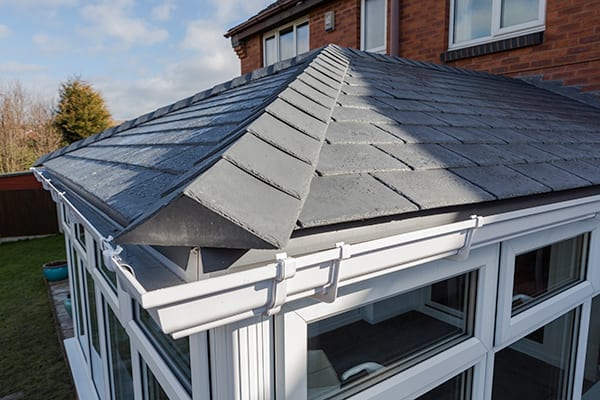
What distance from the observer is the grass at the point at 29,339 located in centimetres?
562

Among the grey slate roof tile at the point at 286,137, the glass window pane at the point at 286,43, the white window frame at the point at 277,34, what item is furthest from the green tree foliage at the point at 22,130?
the grey slate roof tile at the point at 286,137

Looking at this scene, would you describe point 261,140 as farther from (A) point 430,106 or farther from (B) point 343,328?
(A) point 430,106

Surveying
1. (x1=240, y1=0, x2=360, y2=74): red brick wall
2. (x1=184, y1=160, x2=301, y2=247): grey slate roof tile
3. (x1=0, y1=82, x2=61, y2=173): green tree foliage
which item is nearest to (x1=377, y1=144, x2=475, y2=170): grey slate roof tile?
(x1=184, y1=160, x2=301, y2=247): grey slate roof tile

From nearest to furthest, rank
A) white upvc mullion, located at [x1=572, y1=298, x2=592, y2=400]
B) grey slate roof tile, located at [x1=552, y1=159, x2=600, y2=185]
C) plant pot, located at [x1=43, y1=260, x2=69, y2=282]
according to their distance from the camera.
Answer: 1. grey slate roof tile, located at [x1=552, y1=159, x2=600, y2=185]
2. white upvc mullion, located at [x1=572, y1=298, x2=592, y2=400]
3. plant pot, located at [x1=43, y1=260, x2=69, y2=282]

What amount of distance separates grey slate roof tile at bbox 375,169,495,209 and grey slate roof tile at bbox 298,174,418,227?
7 cm

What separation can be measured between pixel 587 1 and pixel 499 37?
3.77ft

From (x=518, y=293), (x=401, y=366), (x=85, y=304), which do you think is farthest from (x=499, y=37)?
(x=85, y=304)

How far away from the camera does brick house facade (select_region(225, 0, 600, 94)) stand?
5230 mm

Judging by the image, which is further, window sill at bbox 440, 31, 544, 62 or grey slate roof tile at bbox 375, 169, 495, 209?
window sill at bbox 440, 31, 544, 62

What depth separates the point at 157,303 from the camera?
89 centimetres

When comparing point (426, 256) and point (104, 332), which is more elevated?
point (426, 256)

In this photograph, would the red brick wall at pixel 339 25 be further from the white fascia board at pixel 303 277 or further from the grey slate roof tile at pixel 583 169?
the white fascia board at pixel 303 277

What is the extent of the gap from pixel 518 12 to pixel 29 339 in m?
9.83

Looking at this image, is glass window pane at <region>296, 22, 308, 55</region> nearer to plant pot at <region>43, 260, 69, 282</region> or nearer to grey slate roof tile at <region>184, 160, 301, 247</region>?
plant pot at <region>43, 260, 69, 282</region>
